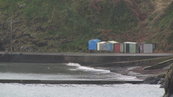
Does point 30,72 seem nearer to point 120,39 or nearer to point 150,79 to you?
point 150,79

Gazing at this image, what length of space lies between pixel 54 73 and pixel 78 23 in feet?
128

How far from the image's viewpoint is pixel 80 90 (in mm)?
59094

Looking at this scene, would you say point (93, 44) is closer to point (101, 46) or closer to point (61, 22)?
point (101, 46)

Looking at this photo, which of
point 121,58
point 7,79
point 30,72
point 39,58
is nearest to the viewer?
point 7,79

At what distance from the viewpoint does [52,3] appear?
123m

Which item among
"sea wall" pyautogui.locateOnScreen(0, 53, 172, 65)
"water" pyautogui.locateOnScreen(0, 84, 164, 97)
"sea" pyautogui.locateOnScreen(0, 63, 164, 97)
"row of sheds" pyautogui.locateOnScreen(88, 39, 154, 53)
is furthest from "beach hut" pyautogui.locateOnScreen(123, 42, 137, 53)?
"water" pyautogui.locateOnScreen(0, 84, 164, 97)

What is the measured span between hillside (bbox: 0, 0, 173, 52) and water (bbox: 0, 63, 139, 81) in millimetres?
15708

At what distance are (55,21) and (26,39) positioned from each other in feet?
29.6

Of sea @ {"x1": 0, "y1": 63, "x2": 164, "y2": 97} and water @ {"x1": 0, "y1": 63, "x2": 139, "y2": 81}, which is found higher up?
sea @ {"x1": 0, "y1": 63, "x2": 164, "y2": 97}

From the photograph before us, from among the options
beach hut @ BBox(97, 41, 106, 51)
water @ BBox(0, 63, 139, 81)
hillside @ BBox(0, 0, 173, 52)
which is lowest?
water @ BBox(0, 63, 139, 81)

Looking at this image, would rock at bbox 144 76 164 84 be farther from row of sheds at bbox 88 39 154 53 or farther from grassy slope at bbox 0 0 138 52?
grassy slope at bbox 0 0 138 52

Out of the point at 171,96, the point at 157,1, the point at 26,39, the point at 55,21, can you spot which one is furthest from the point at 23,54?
the point at 171,96

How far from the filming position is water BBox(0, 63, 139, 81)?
236ft

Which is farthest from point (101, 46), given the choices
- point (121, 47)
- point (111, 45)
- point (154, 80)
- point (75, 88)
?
point (75, 88)
